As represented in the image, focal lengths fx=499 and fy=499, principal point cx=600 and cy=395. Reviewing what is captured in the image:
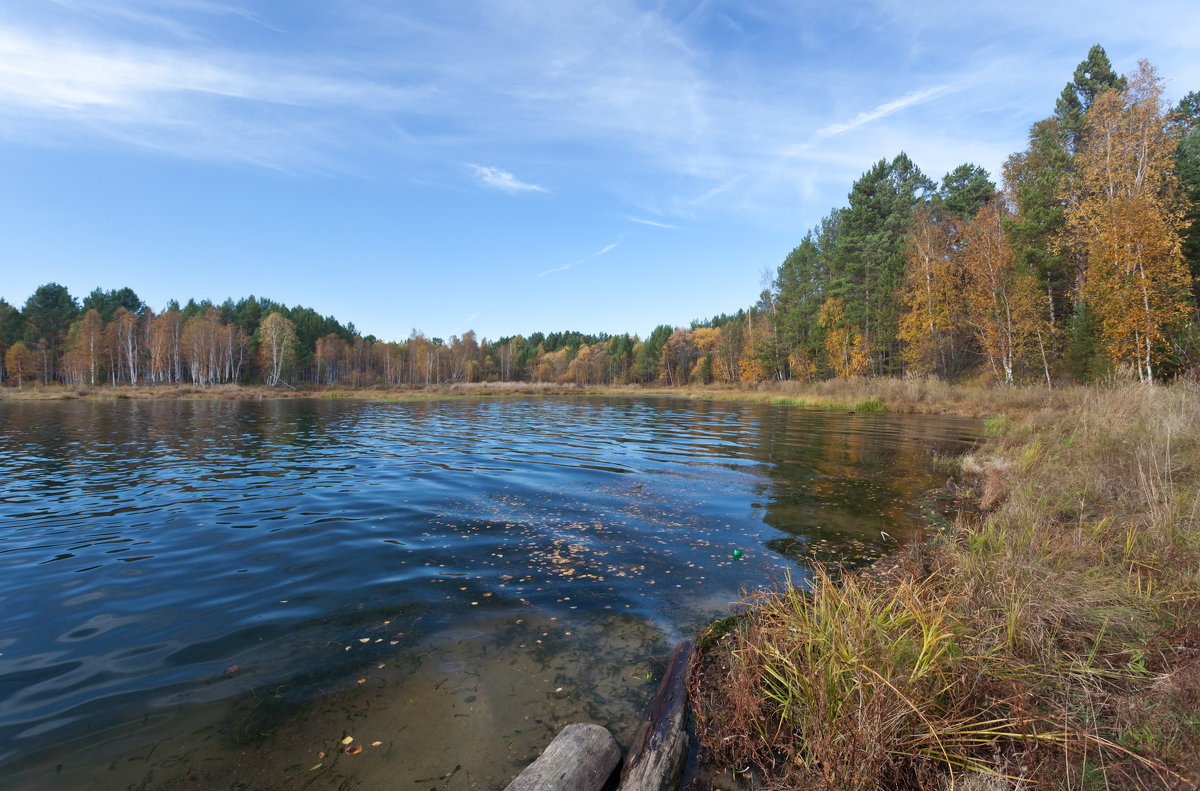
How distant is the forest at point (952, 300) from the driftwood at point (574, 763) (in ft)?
59.1

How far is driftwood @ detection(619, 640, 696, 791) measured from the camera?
3.00 meters

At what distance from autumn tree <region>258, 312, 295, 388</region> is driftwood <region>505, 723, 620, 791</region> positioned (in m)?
81.6

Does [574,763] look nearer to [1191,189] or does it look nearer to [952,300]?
[952,300]

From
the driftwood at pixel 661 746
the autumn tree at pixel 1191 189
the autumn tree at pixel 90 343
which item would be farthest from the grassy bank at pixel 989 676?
the autumn tree at pixel 90 343

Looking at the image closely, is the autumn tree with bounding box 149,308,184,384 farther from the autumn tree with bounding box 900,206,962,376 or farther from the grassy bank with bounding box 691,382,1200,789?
the grassy bank with bounding box 691,382,1200,789

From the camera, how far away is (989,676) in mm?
3070

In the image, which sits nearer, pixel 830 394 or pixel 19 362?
pixel 830 394

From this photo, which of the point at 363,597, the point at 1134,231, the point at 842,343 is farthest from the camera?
the point at 842,343

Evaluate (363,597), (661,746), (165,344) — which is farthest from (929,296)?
(165,344)

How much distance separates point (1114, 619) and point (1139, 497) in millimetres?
4263

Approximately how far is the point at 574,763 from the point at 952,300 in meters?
40.9

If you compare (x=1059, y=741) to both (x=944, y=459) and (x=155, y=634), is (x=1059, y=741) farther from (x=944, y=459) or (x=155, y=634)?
(x=944, y=459)

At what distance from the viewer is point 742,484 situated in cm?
1217

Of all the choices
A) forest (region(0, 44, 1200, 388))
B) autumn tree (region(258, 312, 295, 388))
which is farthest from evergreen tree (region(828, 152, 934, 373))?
autumn tree (region(258, 312, 295, 388))
